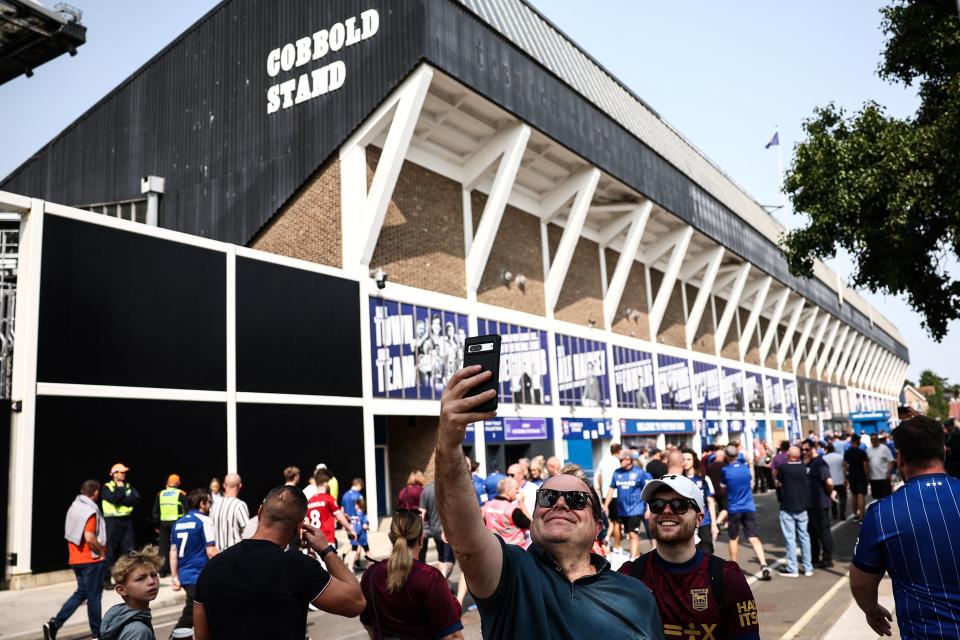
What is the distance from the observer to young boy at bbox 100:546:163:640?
395cm

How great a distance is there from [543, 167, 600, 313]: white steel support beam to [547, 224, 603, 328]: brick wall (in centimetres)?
165

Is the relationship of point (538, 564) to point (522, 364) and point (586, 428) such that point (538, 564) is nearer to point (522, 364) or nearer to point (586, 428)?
point (522, 364)

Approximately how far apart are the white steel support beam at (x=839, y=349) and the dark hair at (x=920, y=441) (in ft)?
248

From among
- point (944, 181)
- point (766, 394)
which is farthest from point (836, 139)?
point (766, 394)

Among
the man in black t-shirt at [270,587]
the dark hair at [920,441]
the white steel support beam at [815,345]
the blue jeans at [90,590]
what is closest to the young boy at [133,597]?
the man in black t-shirt at [270,587]

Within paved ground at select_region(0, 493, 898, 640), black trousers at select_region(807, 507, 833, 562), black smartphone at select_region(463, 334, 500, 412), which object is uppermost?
black smartphone at select_region(463, 334, 500, 412)

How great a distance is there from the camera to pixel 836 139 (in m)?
14.5

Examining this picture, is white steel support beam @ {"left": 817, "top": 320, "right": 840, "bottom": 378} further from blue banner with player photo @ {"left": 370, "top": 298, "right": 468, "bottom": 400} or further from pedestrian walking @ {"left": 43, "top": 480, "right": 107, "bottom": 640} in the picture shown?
pedestrian walking @ {"left": 43, "top": 480, "right": 107, "bottom": 640}

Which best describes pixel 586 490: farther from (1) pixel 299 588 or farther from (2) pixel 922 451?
(2) pixel 922 451

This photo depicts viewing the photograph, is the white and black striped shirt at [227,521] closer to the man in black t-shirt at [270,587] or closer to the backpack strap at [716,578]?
the man in black t-shirt at [270,587]

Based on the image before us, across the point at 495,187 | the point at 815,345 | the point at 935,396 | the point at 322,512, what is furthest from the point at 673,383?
the point at 935,396

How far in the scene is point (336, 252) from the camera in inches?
865

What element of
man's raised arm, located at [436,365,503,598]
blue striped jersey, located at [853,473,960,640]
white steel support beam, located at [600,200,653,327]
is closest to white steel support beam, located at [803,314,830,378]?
white steel support beam, located at [600,200,653,327]

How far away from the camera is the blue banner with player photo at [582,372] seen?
30.3 meters
